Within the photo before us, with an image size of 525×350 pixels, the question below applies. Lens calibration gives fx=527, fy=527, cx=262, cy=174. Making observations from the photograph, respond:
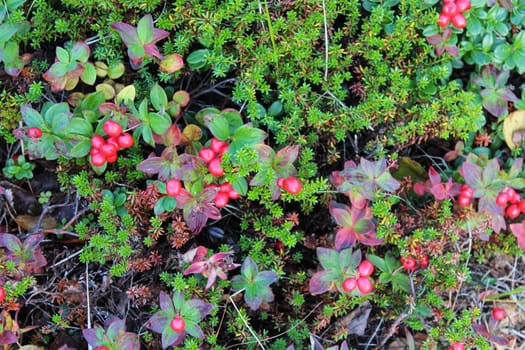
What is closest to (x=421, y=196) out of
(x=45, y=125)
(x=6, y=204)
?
(x=45, y=125)

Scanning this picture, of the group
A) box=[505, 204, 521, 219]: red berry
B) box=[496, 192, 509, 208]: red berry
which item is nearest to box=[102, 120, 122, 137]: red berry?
box=[496, 192, 509, 208]: red berry

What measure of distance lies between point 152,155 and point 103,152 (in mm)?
280

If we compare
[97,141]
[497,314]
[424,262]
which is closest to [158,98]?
[97,141]

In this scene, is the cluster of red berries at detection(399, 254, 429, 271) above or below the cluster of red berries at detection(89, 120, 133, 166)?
below

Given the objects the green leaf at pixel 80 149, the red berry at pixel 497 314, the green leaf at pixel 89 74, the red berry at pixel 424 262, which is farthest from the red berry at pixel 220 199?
the red berry at pixel 497 314

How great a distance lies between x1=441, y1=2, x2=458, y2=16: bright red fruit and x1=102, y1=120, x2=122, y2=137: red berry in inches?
86.4

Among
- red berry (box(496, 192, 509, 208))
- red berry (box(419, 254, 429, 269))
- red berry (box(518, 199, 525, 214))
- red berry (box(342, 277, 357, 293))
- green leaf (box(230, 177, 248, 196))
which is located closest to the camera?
green leaf (box(230, 177, 248, 196))

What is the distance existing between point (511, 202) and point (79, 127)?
2.89 metres

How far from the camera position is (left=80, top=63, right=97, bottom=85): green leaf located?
3.26 m

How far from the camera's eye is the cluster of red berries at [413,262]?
3334 mm

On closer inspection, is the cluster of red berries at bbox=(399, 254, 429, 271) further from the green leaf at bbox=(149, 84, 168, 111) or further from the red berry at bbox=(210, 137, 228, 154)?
the green leaf at bbox=(149, 84, 168, 111)

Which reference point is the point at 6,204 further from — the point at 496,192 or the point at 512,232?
the point at 512,232

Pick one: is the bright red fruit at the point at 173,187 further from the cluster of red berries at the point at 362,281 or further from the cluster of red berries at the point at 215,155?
the cluster of red berries at the point at 362,281

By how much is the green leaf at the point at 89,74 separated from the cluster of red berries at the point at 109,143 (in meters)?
0.41
